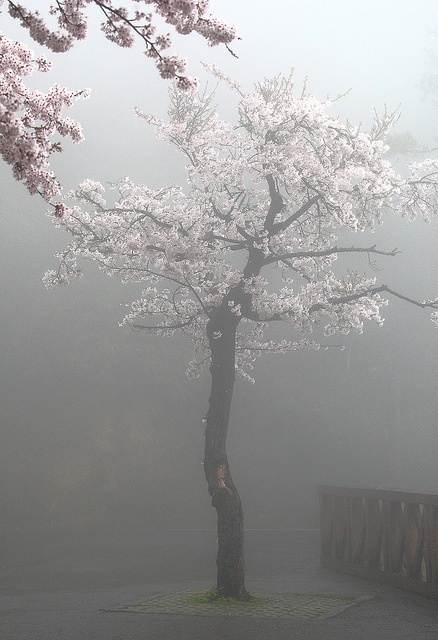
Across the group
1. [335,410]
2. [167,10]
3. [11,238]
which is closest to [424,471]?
[335,410]

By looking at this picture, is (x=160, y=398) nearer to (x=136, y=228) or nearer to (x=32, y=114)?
(x=136, y=228)

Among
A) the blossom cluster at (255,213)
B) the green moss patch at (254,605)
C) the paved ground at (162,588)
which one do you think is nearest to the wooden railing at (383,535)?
the paved ground at (162,588)

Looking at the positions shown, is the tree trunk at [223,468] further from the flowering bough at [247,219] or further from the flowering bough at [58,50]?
the flowering bough at [58,50]

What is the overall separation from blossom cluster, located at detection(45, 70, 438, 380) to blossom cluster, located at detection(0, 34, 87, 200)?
15.1 ft

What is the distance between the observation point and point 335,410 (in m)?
16.4

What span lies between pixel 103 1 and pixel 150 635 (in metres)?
5.08

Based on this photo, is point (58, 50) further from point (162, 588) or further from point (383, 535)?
point (383, 535)

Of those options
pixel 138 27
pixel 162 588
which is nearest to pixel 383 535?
pixel 162 588

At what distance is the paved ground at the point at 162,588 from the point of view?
604 centimetres

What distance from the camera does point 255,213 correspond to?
945 cm

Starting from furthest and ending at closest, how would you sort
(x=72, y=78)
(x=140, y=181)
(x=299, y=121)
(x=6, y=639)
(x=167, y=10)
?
(x=72, y=78)
(x=140, y=181)
(x=299, y=121)
(x=6, y=639)
(x=167, y=10)

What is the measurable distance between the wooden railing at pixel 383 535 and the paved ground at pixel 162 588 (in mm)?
244

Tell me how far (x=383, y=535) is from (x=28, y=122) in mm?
7425

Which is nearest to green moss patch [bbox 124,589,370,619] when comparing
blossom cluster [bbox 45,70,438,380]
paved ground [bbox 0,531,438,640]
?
paved ground [bbox 0,531,438,640]
